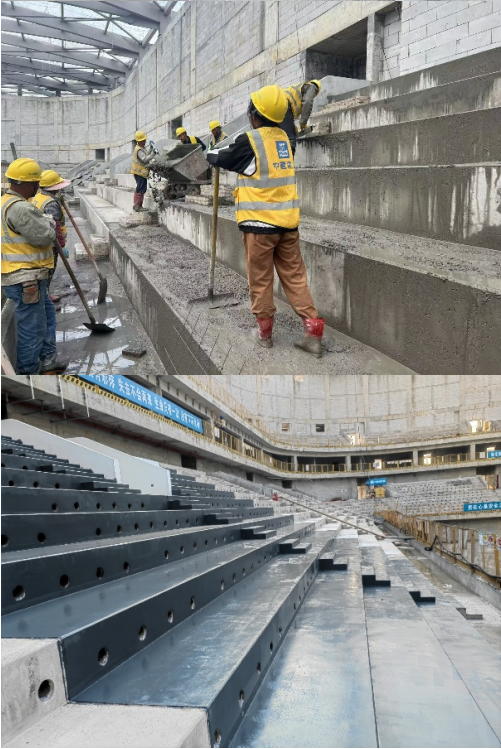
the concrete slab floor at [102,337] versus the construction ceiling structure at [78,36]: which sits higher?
the construction ceiling structure at [78,36]

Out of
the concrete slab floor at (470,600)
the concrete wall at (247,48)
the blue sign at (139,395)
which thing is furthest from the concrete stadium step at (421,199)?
the blue sign at (139,395)

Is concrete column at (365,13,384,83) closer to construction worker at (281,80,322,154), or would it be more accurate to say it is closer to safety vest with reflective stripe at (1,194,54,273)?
construction worker at (281,80,322,154)

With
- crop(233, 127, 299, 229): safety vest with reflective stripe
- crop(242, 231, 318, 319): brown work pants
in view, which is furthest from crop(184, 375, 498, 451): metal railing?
crop(233, 127, 299, 229): safety vest with reflective stripe

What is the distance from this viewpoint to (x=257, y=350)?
4.26 metres

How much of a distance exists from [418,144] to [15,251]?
4.12 metres

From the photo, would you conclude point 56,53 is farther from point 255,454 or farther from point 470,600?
point 470,600

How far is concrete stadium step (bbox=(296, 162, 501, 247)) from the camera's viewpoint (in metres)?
4.05

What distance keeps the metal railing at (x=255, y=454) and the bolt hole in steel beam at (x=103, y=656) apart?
35.7 ft

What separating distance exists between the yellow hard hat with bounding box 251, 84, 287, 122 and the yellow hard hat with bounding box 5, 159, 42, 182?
7.05 feet

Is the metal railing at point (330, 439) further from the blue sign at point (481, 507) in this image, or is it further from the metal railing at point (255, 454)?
the blue sign at point (481, 507)

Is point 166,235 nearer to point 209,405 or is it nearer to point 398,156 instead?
point 398,156

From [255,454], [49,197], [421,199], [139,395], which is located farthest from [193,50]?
[421,199]

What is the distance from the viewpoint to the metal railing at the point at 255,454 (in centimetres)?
1531

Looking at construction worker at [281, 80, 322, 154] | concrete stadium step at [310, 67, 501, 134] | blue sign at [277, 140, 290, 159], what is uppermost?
concrete stadium step at [310, 67, 501, 134]
